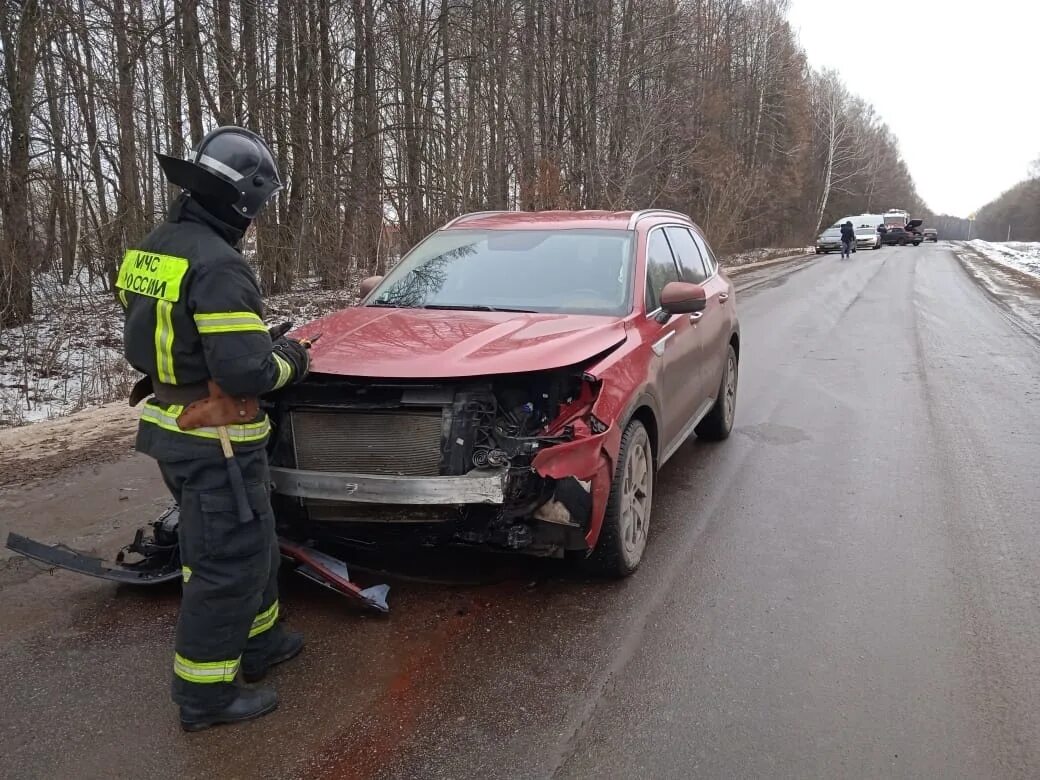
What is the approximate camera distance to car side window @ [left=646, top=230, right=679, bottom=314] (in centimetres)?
473

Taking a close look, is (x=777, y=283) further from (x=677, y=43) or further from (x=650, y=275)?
(x=650, y=275)

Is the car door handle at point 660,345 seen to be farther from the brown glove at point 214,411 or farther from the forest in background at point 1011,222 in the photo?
the forest in background at point 1011,222

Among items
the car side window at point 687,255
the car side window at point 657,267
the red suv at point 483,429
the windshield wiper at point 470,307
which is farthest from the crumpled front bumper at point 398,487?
the car side window at point 687,255

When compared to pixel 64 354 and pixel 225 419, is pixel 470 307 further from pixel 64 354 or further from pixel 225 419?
pixel 64 354

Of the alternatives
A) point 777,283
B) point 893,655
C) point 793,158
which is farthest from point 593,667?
point 793,158

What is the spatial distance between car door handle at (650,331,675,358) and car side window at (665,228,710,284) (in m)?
1.14

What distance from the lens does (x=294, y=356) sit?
288 centimetres

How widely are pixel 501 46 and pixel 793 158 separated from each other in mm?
35813

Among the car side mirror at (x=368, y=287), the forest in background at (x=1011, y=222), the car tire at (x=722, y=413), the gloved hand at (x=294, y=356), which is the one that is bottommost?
the car tire at (x=722, y=413)

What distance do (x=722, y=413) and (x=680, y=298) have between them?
2.21m

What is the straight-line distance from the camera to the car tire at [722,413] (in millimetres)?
6359

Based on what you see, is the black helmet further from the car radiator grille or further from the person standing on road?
the person standing on road

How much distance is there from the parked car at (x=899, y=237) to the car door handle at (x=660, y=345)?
179 feet

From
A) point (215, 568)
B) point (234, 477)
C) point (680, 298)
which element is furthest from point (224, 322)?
point (680, 298)
